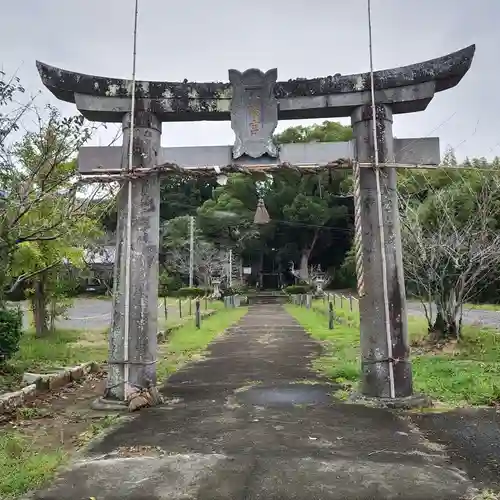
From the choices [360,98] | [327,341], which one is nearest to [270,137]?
[360,98]

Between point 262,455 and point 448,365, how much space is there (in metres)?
6.16

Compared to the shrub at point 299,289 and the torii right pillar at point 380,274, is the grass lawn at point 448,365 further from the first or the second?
the shrub at point 299,289

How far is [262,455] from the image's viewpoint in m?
4.90

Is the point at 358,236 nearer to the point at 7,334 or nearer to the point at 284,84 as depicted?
the point at 284,84

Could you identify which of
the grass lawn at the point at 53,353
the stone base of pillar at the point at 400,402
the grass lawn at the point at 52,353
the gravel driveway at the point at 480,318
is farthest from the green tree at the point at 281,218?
the stone base of pillar at the point at 400,402

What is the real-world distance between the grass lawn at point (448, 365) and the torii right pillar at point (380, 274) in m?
0.97

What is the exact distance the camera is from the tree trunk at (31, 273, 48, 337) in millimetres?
14655

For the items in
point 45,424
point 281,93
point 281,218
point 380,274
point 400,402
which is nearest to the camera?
point 45,424

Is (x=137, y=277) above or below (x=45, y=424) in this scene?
above

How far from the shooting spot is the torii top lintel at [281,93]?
7434mm

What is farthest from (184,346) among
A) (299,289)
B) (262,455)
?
(299,289)

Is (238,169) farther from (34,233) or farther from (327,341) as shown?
(327,341)

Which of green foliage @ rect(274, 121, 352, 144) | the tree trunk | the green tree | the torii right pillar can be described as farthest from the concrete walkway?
the green tree

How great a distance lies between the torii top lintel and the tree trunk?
8095 millimetres
